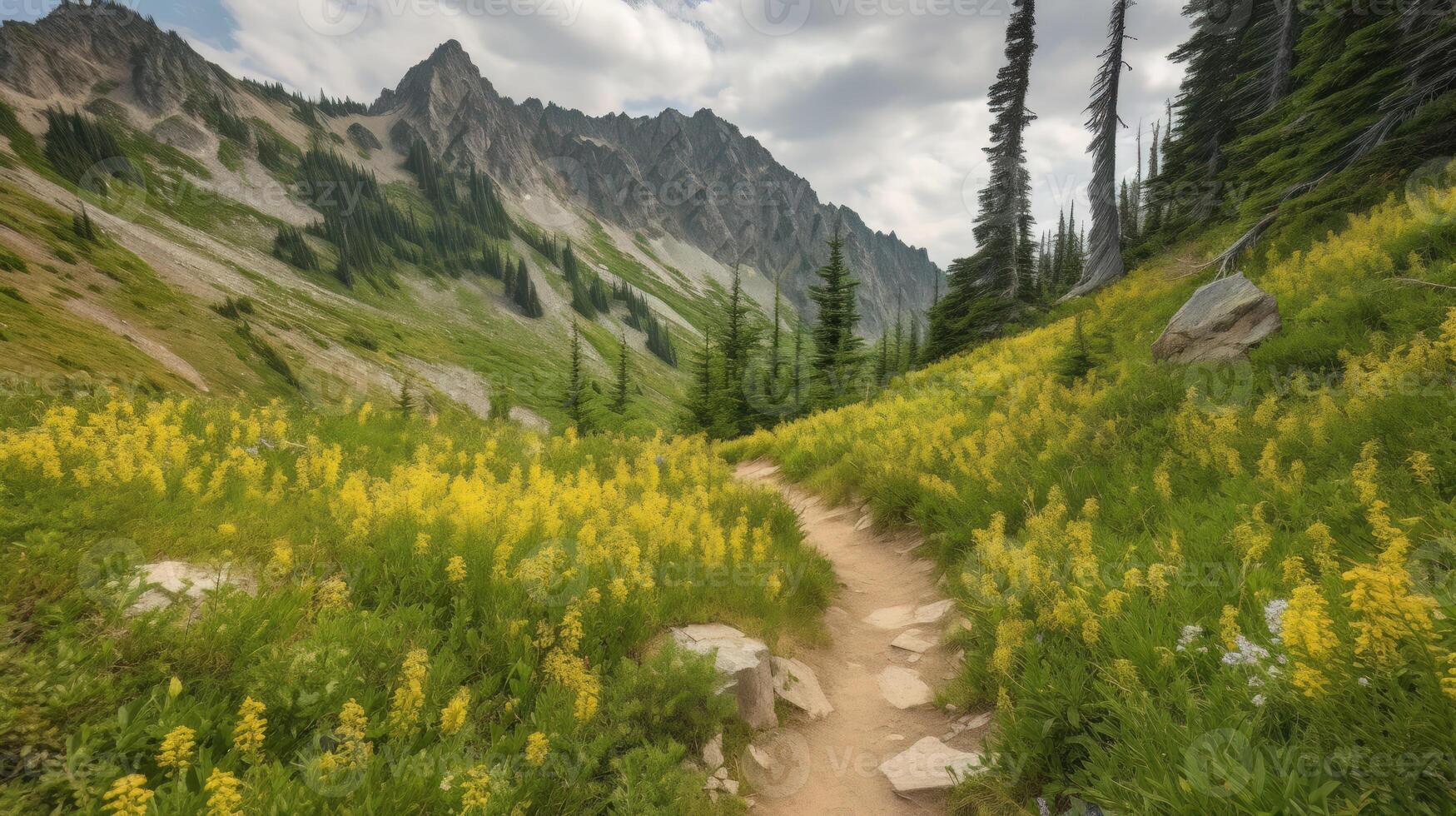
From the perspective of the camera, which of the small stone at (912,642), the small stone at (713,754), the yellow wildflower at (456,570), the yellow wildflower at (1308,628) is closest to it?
the yellow wildflower at (1308,628)

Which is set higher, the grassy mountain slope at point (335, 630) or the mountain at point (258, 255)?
the mountain at point (258, 255)

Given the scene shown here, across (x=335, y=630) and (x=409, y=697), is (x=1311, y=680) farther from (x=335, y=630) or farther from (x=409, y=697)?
(x=335, y=630)

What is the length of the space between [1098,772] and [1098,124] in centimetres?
2535

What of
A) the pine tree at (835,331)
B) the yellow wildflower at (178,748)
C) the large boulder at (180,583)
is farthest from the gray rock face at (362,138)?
the yellow wildflower at (178,748)

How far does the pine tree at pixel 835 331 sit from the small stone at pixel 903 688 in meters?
20.2

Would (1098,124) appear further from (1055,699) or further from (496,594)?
(496,594)

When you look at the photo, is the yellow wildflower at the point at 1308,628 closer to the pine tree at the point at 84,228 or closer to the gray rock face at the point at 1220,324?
the gray rock face at the point at 1220,324

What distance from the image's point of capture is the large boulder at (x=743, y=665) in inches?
186

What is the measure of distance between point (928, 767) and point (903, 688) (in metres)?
1.38

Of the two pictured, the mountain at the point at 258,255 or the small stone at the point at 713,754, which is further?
the mountain at the point at 258,255

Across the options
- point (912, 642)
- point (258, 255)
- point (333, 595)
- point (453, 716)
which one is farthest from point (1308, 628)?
point (258, 255)

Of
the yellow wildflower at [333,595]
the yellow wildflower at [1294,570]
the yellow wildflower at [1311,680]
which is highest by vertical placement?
the yellow wildflower at [1294,570]

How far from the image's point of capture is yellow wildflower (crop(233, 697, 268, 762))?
2607 mm

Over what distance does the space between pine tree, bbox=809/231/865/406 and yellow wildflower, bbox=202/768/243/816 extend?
24.2 m
